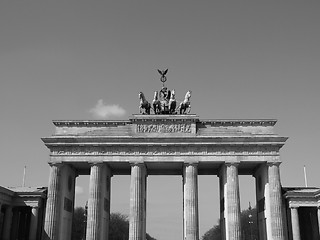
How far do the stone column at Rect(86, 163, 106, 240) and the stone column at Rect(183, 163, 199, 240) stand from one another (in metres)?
11.1

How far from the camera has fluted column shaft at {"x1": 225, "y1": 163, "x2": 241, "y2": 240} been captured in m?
48.9

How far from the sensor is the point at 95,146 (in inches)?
2037

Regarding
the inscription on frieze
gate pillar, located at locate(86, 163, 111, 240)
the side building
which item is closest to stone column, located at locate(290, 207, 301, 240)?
the inscription on frieze

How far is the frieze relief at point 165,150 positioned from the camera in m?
51.3

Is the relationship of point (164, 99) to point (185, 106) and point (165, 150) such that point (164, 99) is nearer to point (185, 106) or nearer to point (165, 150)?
point (185, 106)

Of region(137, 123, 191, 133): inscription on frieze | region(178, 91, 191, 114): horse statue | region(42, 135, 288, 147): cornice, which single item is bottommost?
region(42, 135, 288, 147): cornice

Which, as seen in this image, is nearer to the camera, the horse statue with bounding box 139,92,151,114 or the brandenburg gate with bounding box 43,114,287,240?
the brandenburg gate with bounding box 43,114,287,240

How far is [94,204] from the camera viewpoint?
50.2m

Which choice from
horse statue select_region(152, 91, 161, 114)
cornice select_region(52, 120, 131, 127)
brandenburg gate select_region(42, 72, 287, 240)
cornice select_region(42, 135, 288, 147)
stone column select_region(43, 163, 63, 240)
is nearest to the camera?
stone column select_region(43, 163, 63, 240)

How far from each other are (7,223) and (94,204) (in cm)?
1145

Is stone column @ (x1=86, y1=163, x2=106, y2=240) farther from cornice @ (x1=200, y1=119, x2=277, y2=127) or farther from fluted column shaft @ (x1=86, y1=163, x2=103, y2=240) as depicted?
cornice @ (x1=200, y1=119, x2=277, y2=127)

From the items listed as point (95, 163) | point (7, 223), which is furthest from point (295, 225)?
point (7, 223)

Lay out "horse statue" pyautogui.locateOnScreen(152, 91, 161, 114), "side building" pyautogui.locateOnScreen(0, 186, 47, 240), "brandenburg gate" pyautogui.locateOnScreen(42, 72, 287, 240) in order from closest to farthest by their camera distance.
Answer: "brandenburg gate" pyautogui.locateOnScreen(42, 72, 287, 240)
"side building" pyautogui.locateOnScreen(0, 186, 47, 240)
"horse statue" pyautogui.locateOnScreen(152, 91, 161, 114)

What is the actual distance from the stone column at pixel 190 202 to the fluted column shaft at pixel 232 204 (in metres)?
4.05
